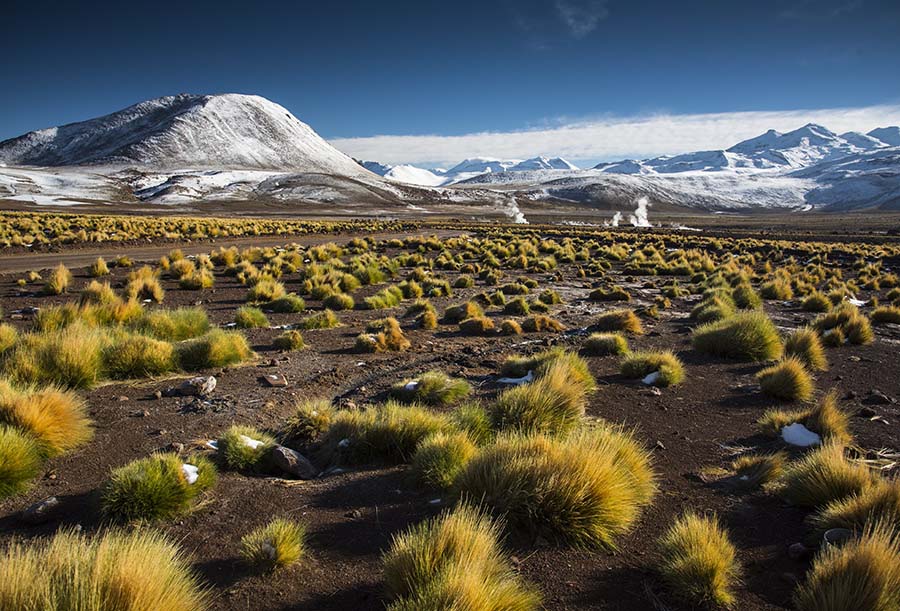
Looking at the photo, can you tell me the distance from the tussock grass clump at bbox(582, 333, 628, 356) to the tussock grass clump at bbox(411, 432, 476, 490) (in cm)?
547

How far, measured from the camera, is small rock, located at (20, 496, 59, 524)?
3.71 metres

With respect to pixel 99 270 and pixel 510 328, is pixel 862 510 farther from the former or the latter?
pixel 99 270

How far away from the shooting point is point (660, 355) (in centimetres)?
856

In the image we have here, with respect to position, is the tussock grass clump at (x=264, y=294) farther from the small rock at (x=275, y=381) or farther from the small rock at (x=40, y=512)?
the small rock at (x=40, y=512)

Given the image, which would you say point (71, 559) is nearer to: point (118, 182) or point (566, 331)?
point (566, 331)

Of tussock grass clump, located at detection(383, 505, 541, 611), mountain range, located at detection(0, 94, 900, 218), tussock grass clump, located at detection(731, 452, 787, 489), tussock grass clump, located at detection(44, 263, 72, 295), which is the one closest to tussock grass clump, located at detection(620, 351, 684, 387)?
tussock grass clump, located at detection(731, 452, 787, 489)

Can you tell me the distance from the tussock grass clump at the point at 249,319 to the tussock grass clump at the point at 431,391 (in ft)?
16.7

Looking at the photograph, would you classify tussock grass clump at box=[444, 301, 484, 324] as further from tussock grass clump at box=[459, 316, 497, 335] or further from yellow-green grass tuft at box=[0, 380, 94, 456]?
yellow-green grass tuft at box=[0, 380, 94, 456]

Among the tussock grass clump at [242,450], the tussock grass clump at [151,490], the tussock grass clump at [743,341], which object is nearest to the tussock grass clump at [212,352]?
the tussock grass clump at [242,450]

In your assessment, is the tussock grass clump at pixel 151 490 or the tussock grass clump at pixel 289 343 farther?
the tussock grass clump at pixel 289 343

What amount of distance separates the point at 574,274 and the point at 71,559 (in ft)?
71.6

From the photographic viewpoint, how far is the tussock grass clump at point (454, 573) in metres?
2.64

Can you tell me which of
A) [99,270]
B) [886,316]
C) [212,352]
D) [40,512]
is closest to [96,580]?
[40,512]

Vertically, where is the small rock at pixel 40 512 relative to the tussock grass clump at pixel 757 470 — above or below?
above
